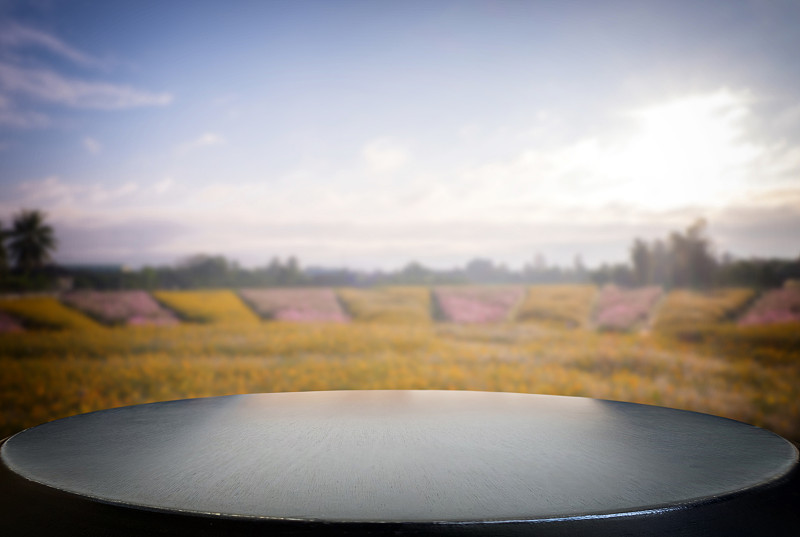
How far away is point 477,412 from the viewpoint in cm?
235

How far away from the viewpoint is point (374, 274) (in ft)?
36.6

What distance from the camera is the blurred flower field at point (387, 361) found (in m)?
8.68

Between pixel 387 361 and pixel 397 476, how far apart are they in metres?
8.28

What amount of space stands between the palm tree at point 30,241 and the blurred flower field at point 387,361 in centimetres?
65

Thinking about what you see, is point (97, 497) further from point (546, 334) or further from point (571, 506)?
point (546, 334)

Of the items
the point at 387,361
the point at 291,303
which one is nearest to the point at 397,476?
the point at 387,361

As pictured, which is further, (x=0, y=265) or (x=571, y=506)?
(x=0, y=265)

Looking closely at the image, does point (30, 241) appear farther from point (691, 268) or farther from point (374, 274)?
point (691, 268)

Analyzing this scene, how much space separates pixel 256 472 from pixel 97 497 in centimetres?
35

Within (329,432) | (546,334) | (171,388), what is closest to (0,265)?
(171,388)

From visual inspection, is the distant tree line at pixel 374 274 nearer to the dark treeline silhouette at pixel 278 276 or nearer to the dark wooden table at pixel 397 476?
the dark treeline silhouette at pixel 278 276

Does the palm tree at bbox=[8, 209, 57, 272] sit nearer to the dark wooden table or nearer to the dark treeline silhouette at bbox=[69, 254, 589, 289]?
the dark treeline silhouette at bbox=[69, 254, 589, 289]

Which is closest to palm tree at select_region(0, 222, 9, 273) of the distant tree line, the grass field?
the distant tree line

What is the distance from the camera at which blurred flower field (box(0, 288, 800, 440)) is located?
868cm
